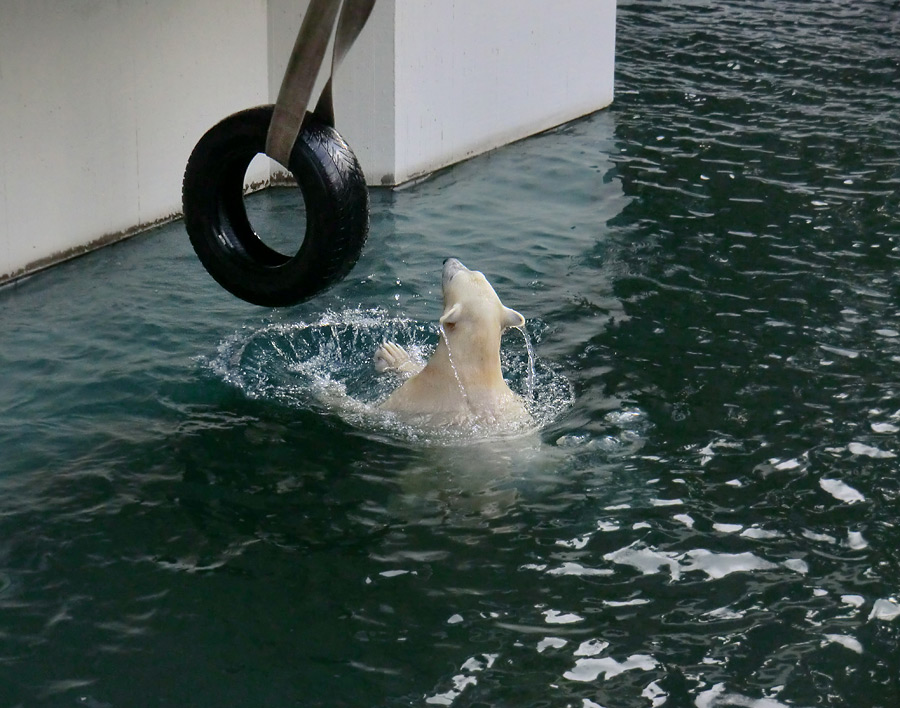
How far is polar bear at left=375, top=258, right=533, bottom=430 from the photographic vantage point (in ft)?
21.4

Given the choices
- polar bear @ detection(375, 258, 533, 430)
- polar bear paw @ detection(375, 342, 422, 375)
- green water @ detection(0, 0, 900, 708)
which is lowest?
green water @ detection(0, 0, 900, 708)

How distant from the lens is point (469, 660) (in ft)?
15.9

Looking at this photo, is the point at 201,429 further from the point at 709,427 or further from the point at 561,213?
the point at 561,213

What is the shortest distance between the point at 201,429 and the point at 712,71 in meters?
11.8

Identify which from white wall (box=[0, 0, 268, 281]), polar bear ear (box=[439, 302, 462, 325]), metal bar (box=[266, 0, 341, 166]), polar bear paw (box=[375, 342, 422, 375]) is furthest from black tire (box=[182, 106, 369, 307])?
white wall (box=[0, 0, 268, 281])

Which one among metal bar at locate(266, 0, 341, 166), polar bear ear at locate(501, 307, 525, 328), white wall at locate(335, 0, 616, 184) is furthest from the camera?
white wall at locate(335, 0, 616, 184)

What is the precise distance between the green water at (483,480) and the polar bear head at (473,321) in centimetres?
52

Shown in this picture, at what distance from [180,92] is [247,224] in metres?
3.39

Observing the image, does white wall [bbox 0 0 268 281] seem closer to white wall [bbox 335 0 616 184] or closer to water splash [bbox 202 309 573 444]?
white wall [bbox 335 0 616 184]

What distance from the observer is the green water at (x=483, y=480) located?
4852 millimetres

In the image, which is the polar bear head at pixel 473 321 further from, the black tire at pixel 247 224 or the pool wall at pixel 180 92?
the pool wall at pixel 180 92

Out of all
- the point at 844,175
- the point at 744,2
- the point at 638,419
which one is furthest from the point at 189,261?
the point at 744,2

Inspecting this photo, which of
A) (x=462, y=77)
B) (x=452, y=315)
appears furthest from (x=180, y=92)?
(x=452, y=315)

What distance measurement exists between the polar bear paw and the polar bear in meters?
0.72
